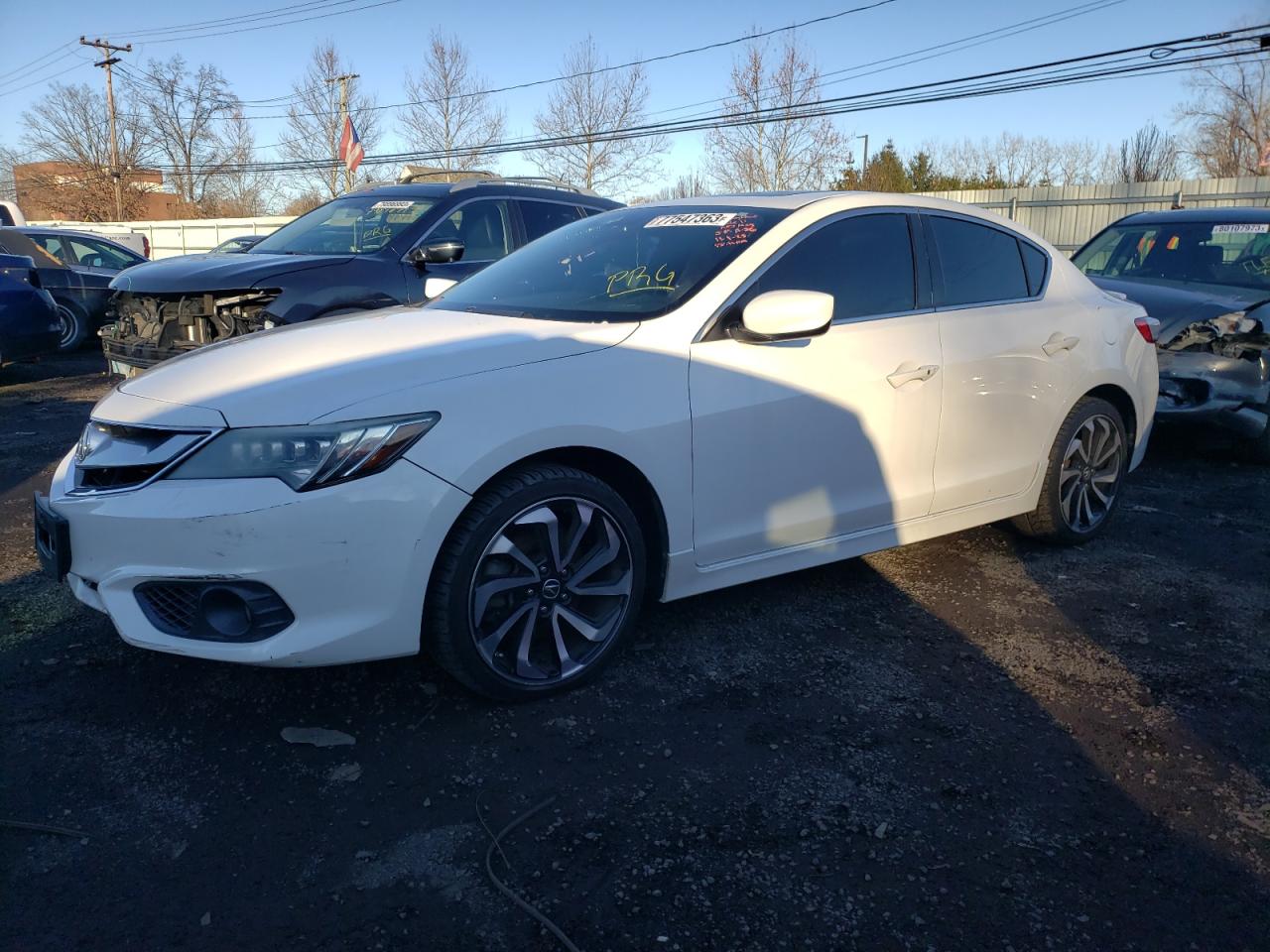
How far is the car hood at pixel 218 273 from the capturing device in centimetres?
654

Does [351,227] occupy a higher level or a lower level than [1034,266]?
higher

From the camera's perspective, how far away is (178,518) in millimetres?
2686

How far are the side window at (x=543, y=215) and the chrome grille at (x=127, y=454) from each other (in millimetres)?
4933

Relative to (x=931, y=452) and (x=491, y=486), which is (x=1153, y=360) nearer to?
(x=931, y=452)

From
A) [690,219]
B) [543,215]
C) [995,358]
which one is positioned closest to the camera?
[690,219]

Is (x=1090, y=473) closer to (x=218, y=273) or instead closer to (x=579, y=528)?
(x=579, y=528)

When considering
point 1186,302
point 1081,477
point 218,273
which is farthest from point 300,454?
point 1186,302

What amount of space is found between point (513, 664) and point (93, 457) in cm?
144

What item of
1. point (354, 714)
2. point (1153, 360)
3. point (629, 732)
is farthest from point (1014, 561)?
point (354, 714)

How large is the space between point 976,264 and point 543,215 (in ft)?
13.8

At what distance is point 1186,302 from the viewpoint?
22.0 ft

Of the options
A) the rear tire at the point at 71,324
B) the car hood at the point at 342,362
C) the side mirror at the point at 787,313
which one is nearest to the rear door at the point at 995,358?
the side mirror at the point at 787,313

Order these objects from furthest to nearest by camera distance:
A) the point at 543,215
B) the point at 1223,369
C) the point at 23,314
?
the point at 23,314, the point at 543,215, the point at 1223,369

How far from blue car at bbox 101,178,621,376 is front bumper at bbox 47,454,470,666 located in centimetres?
382
